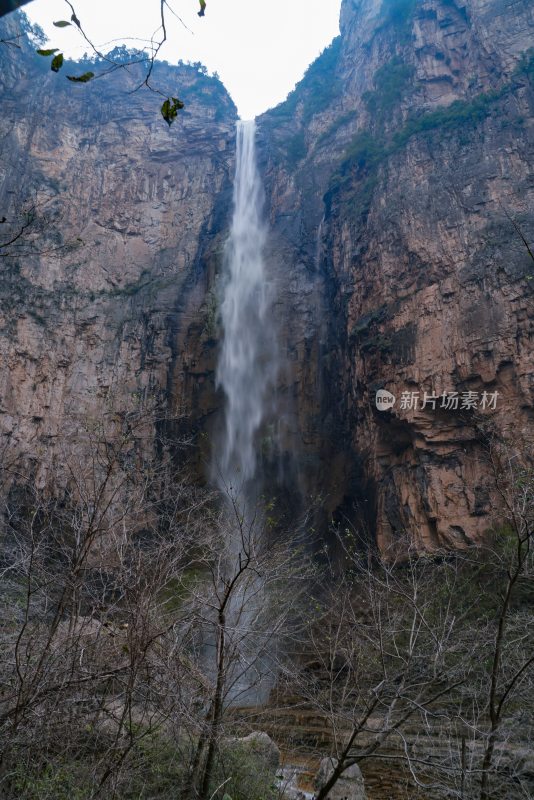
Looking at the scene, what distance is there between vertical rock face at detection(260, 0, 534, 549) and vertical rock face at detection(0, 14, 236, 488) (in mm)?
3674

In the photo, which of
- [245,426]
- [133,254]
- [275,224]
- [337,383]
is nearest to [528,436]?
[337,383]

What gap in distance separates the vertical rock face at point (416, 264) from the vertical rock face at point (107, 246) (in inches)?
145

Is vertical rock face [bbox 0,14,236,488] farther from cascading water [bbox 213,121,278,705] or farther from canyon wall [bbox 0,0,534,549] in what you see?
cascading water [bbox 213,121,278,705]

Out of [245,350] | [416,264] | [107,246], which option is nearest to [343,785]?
[416,264]

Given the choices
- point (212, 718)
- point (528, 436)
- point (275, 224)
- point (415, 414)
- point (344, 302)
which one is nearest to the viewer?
point (212, 718)

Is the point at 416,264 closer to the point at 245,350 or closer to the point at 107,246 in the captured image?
the point at 245,350

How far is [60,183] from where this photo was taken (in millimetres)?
23797

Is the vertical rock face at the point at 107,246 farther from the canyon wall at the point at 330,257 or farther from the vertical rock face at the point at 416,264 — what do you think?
the vertical rock face at the point at 416,264

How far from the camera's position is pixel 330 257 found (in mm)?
20188

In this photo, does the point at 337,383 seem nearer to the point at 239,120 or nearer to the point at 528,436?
the point at 528,436

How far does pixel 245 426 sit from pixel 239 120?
16.9 meters

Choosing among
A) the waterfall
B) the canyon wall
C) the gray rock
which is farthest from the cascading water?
the gray rock

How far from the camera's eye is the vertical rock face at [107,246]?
1997cm

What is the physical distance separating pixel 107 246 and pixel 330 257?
32.2ft
